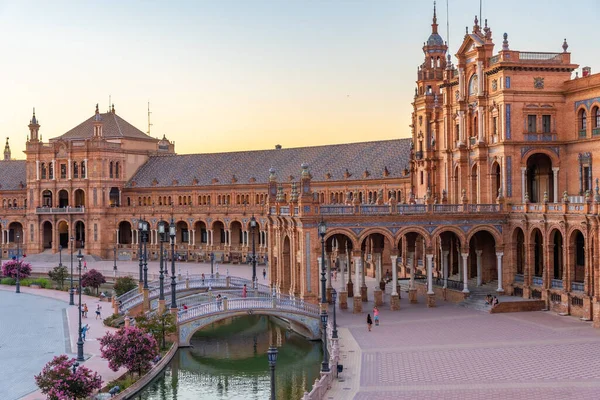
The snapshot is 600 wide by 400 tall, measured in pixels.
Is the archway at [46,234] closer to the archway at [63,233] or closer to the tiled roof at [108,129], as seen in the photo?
the archway at [63,233]

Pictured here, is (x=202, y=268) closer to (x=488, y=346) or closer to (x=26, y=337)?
(x=26, y=337)

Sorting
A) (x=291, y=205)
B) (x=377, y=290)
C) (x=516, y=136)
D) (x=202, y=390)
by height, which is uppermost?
(x=516, y=136)

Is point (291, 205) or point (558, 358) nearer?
point (558, 358)

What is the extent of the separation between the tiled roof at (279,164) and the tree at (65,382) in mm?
61367


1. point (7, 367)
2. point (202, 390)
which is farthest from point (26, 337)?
point (202, 390)

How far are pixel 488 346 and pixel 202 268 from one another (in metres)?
56.4

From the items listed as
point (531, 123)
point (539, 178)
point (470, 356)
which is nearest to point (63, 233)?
point (539, 178)

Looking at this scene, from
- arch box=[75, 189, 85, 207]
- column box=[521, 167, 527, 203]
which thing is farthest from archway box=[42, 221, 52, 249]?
column box=[521, 167, 527, 203]

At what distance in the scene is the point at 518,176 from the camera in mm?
64062

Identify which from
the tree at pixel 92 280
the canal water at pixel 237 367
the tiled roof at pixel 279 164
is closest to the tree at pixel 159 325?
the canal water at pixel 237 367

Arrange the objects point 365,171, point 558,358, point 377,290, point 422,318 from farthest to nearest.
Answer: point 365,171 → point 377,290 → point 422,318 → point 558,358

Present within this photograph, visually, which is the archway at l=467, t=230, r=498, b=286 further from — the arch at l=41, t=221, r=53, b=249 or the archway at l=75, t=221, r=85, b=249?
the arch at l=41, t=221, r=53, b=249

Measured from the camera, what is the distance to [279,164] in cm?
10994

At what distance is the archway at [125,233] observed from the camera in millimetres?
117438
